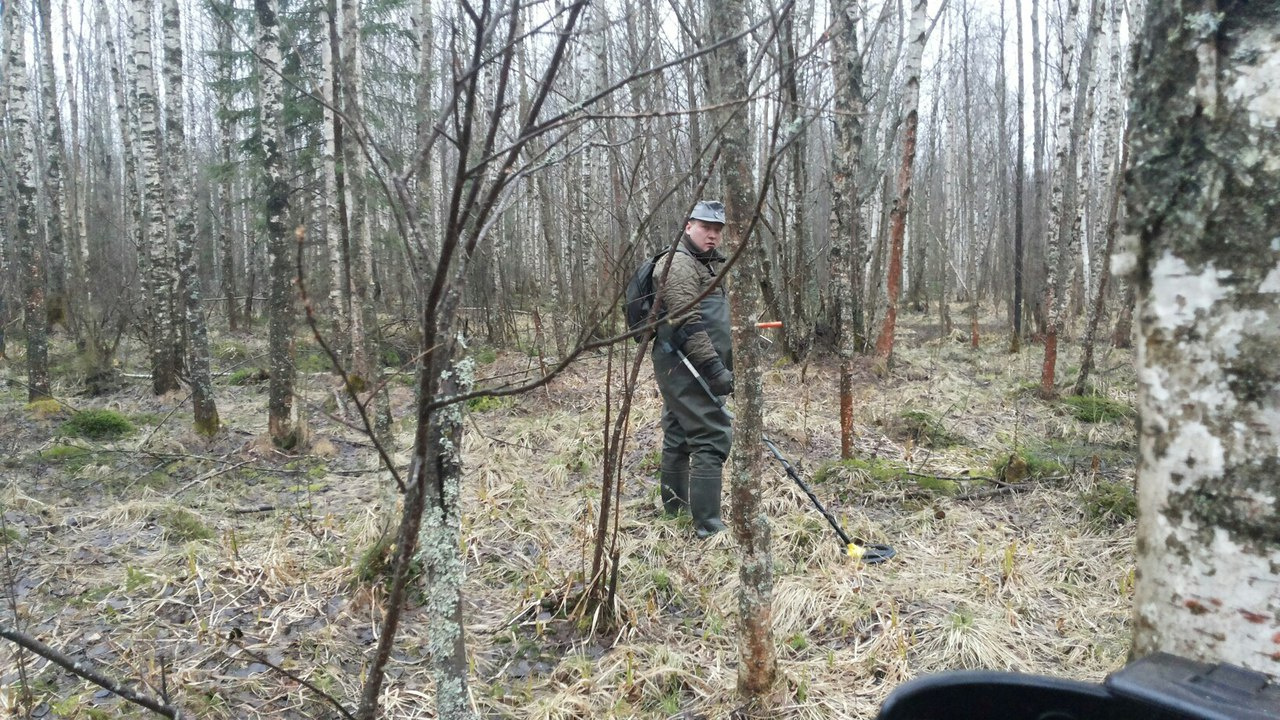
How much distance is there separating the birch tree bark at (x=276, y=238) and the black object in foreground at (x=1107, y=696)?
606 centimetres

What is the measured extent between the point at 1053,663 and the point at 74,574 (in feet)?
16.5

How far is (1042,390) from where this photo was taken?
7867mm

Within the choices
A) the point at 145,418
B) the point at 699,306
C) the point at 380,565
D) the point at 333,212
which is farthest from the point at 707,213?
the point at 333,212

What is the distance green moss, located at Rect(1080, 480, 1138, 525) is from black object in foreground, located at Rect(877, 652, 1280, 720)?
13.9ft

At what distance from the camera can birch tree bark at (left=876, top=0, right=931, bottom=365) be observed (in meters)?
6.17

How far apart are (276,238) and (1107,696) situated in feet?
22.4

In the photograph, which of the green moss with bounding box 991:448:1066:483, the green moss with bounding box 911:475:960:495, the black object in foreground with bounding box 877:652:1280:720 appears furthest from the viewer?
the green moss with bounding box 991:448:1066:483

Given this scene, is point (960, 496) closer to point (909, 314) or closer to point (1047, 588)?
Answer: point (1047, 588)

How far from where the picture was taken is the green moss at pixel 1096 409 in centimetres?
693

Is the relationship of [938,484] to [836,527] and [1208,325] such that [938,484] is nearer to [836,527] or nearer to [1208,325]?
[836,527]

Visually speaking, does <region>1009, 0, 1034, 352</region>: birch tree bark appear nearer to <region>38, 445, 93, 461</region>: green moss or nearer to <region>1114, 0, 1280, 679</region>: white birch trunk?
<region>1114, 0, 1280, 679</region>: white birch trunk

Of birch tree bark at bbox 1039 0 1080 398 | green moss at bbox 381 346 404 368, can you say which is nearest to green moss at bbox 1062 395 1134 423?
birch tree bark at bbox 1039 0 1080 398

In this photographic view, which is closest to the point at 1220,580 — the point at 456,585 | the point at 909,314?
the point at 456,585

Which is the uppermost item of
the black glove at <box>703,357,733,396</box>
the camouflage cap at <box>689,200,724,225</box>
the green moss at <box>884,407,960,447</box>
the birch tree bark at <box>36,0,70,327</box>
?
the birch tree bark at <box>36,0,70,327</box>
